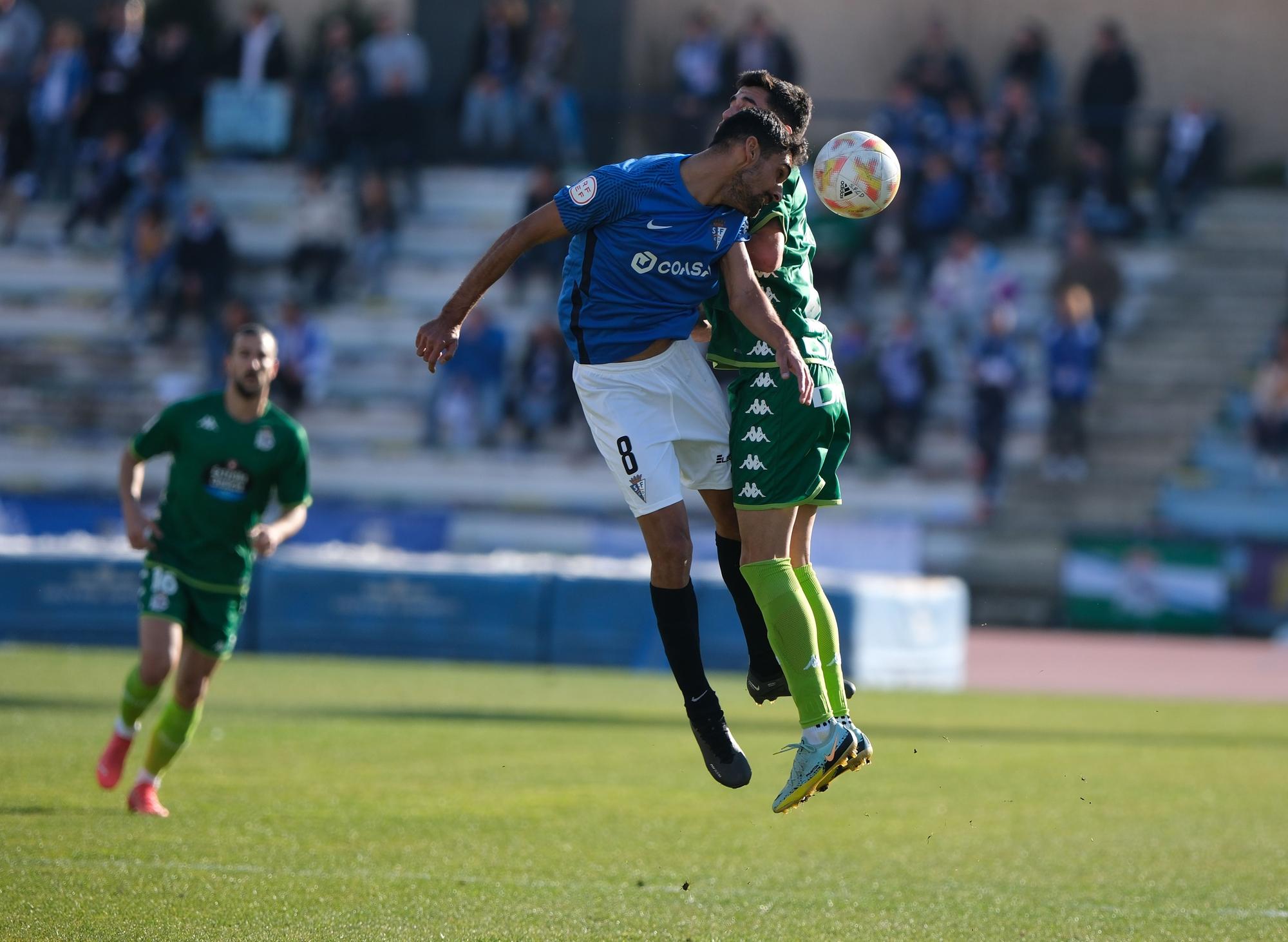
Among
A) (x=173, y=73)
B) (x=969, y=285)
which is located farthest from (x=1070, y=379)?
(x=173, y=73)

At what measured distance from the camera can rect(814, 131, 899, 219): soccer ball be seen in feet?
22.0

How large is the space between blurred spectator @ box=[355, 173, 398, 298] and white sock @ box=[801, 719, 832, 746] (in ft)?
61.3

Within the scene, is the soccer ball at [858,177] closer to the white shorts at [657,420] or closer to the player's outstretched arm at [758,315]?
the player's outstretched arm at [758,315]

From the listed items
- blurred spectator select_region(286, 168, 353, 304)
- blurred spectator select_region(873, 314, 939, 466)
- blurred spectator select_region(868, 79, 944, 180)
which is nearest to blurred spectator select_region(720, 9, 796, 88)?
blurred spectator select_region(868, 79, 944, 180)

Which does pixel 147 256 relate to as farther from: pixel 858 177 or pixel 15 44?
pixel 858 177

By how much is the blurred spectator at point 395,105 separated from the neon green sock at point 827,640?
18285 mm

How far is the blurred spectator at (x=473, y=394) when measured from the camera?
21.9 m

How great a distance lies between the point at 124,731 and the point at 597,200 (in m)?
3.93

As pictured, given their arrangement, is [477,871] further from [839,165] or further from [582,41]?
[582,41]

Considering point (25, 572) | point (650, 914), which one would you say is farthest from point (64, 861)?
point (25, 572)

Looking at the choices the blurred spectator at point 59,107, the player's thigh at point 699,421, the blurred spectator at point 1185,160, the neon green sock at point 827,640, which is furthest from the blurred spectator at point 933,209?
the neon green sock at point 827,640

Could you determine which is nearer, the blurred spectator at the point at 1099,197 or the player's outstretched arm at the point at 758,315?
the player's outstretched arm at the point at 758,315

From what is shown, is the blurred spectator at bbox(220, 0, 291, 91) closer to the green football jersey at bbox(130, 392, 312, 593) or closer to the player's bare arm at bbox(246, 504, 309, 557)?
the green football jersey at bbox(130, 392, 312, 593)

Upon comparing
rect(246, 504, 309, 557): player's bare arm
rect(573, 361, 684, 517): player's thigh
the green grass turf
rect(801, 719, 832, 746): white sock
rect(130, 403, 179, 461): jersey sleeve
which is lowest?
the green grass turf
